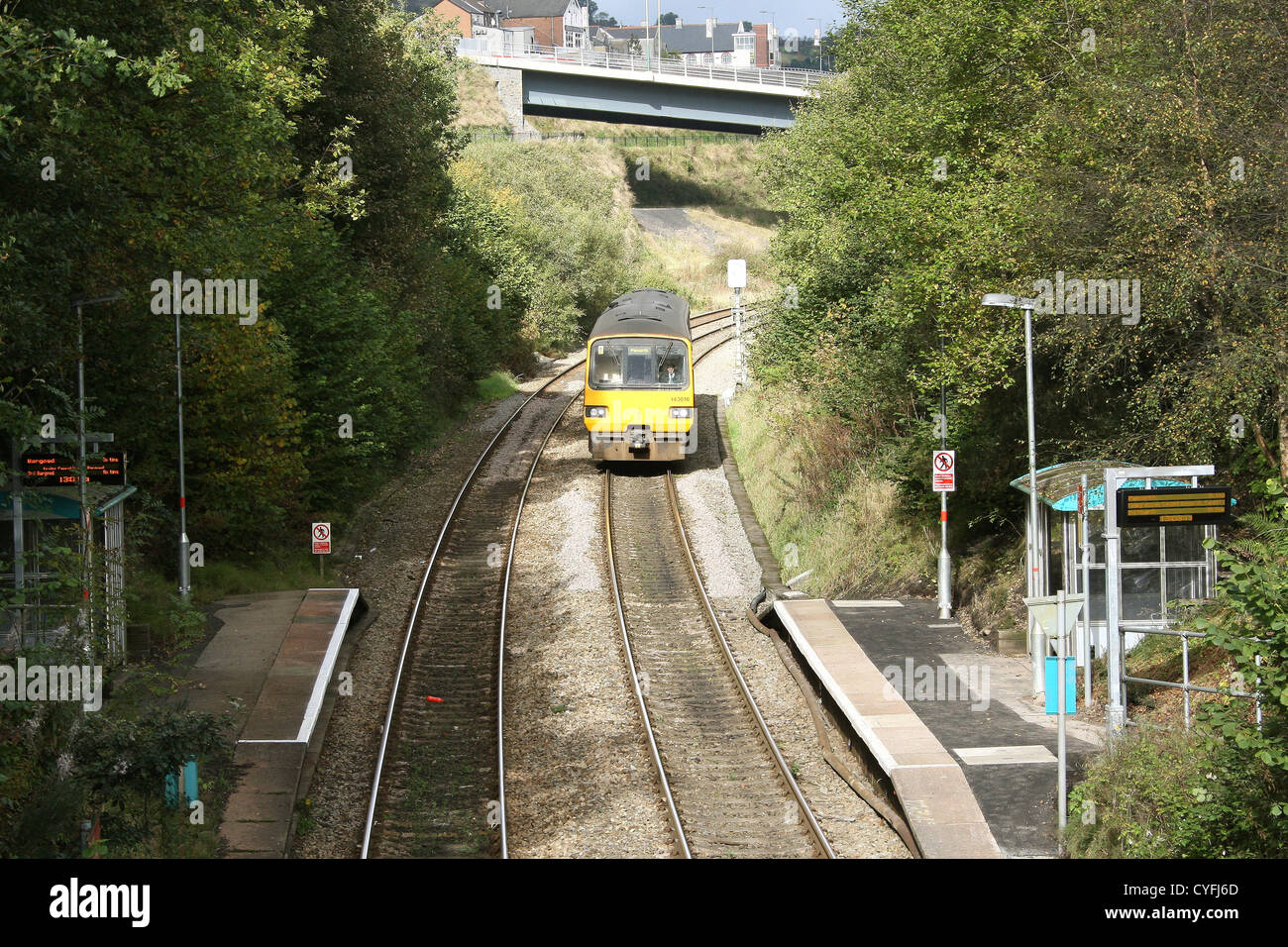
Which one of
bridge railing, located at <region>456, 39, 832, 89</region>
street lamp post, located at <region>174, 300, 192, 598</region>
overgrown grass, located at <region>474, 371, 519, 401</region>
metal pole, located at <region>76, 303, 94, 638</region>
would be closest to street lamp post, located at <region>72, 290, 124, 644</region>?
metal pole, located at <region>76, 303, 94, 638</region>

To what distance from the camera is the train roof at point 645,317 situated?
84.3ft

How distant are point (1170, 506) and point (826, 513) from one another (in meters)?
10.9

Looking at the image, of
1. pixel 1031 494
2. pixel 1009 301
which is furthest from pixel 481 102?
pixel 1009 301

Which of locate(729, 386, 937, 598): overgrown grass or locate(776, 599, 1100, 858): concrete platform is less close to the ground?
locate(729, 386, 937, 598): overgrown grass

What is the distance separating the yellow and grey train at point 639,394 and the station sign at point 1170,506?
14512 millimetres

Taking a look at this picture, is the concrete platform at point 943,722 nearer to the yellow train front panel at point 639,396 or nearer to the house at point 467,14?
the yellow train front panel at point 639,396

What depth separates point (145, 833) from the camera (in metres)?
9.77

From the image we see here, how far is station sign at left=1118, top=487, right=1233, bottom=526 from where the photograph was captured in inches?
442

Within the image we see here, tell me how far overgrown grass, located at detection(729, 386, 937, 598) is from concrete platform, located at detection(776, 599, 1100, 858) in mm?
1400

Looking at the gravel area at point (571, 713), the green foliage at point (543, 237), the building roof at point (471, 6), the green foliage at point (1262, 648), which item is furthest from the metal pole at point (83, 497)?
the building roof at point (471, 6)

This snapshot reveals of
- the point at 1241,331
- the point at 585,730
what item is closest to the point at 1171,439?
the point at 1241,331

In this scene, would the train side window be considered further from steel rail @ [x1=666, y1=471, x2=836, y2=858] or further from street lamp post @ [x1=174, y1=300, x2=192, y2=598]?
street lamp post @ [x1=174, y1=300, x2=192, y2=598]

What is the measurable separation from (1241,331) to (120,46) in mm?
13402

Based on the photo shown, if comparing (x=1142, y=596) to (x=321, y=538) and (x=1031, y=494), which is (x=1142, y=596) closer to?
(x=1031, y=494)
